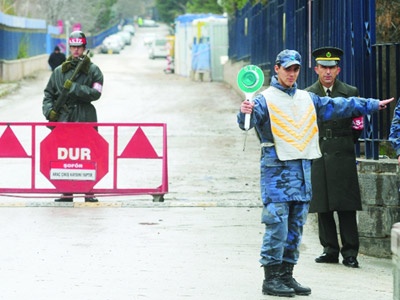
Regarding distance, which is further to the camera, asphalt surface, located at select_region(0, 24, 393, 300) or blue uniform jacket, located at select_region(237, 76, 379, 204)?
asphalt surface, located at select_region(0, 24, 393, 300)

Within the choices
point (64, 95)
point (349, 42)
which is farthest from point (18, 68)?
point (349, 42)

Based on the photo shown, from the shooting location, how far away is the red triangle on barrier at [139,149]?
14367mm

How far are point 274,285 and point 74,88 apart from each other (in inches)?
224

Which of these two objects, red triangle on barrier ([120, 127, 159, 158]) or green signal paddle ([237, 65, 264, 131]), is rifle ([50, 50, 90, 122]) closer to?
red triangle on barrier ([120, 127, 159, 158])

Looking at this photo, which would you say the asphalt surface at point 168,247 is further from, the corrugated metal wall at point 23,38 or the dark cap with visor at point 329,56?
the corrugated metal wall at point 23,38

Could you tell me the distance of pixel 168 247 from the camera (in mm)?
11016

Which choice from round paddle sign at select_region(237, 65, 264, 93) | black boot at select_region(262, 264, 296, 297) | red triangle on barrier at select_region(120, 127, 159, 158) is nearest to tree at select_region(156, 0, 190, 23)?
red triangle on barrier at select_region(120, 127, 159, 158)

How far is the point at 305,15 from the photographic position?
50.5 ft

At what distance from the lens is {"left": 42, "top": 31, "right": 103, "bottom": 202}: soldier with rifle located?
45.7 ft

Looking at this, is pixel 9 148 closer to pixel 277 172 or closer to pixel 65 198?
pixel 65 198

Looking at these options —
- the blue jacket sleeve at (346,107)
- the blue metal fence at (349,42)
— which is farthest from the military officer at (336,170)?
the blue jacket sleeve at (346,107)

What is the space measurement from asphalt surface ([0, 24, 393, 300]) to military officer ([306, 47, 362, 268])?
23 cm

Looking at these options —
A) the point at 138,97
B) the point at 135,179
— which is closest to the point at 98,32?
the point at 138,97

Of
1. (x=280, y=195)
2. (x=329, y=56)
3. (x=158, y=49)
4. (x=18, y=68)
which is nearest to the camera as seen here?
(x=280, y=195)
